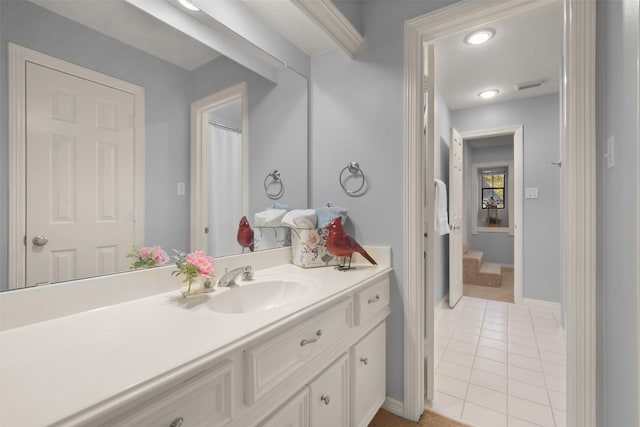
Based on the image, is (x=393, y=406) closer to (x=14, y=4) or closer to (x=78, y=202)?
(x=78, y=202)

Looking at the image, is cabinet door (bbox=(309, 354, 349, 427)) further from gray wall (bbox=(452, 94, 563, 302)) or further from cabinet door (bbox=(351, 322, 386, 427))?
A: gray wall (bbox=(452, 94, 563, 302))

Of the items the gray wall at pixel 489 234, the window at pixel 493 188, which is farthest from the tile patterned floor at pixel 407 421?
the window at pixel 493 188

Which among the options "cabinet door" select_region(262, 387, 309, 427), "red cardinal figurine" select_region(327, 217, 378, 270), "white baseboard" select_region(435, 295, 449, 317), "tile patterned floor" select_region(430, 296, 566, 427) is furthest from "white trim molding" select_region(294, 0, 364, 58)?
"white baseboard" select_region(435, 295, 449, 317)

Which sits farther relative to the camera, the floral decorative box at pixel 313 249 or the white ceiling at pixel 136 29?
the floral decorative box at pixel 313 249

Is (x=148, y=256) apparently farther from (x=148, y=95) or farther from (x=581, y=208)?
(x=581, y=208)

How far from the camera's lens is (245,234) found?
149 cm

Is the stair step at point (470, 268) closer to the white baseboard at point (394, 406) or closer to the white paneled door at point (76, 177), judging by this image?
the white baseboard at point (394, 406)

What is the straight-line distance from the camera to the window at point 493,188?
588 cm

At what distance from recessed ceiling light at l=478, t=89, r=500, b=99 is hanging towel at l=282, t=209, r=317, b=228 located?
2.83 m

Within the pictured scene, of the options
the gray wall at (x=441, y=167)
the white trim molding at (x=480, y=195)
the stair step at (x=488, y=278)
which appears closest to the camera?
the gray wall at (x=441, y=167)

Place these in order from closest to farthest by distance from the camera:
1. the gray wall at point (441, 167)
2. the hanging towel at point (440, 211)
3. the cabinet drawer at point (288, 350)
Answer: the cabinet drawer at point (288, 350) → the hanging towel at point (440, 211) → the gray wall at point (441, 167)

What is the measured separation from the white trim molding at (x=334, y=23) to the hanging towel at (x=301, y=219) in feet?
3.12

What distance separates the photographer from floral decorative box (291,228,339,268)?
5.25 feet

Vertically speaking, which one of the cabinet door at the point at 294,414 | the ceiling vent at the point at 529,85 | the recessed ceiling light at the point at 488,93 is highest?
the recessed ceiling light at the point at 488,93
